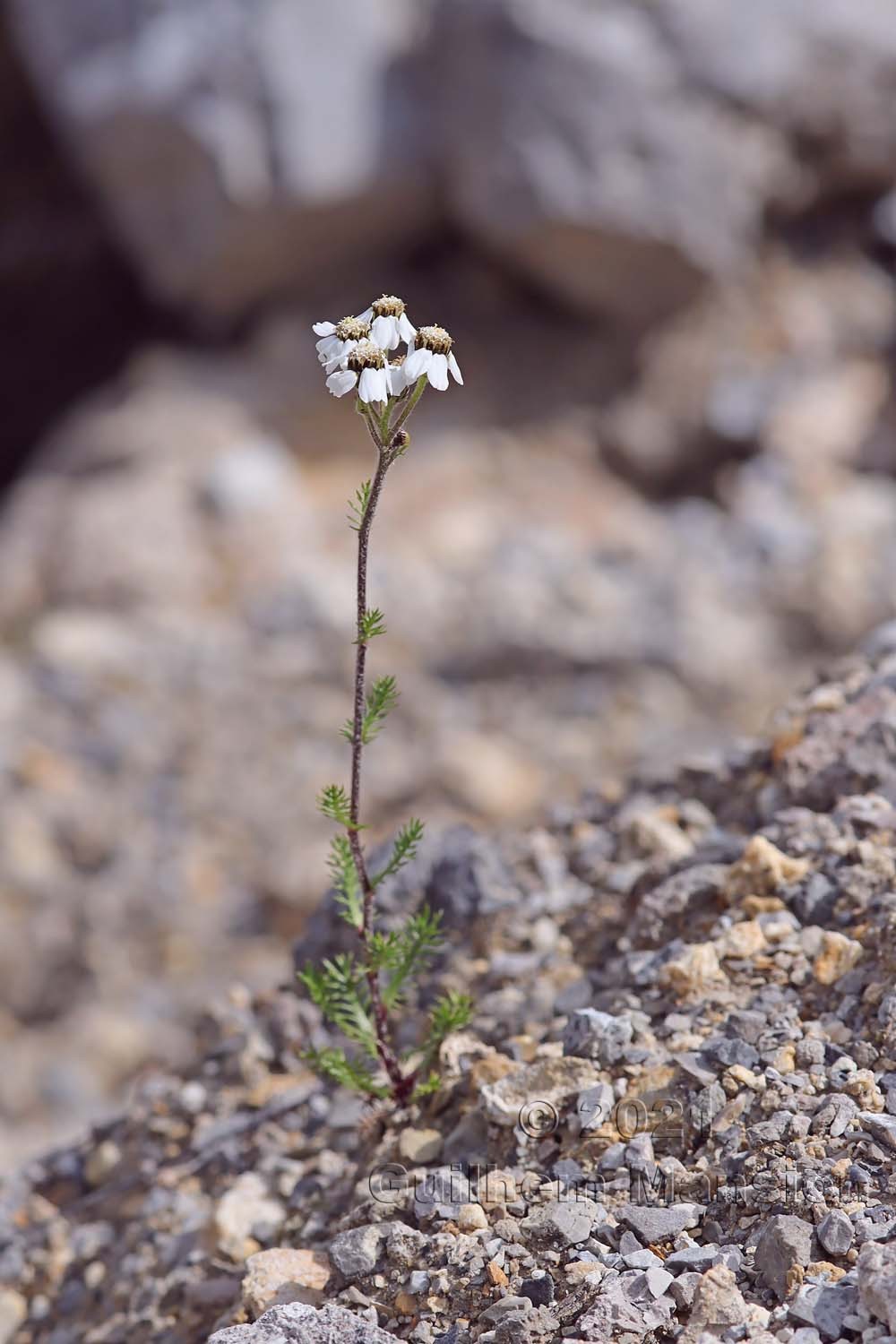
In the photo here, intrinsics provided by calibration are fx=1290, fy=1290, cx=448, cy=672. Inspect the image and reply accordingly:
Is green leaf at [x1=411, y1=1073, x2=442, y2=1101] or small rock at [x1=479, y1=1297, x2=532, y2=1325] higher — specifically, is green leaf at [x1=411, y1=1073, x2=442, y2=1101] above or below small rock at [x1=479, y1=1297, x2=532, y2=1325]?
above

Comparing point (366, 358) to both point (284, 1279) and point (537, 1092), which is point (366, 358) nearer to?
point (537, 1092)

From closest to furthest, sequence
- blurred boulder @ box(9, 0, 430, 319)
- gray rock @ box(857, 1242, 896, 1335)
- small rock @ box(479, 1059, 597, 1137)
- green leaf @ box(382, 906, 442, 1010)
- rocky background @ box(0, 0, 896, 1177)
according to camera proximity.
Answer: gray rock @ box(857, 1242, 896, 1335) → small rock @ box(479, 1059, 597, 1137) → green leaf @ box(382, 906, 442, 1010) → rocky background @ box(0, 0, 896, 1177) → blurred boulder @ box(9, 0, 430, 319)

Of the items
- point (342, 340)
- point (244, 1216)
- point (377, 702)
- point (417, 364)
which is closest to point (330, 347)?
point (342, 340)

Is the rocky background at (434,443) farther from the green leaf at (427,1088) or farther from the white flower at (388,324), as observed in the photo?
the white flower at (388,324)

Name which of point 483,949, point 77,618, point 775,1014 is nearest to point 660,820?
point 483,949

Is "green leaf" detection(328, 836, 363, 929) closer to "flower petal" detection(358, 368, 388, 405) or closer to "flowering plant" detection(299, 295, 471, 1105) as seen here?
"flowering plant" detection(299, 295, 471, 1105)

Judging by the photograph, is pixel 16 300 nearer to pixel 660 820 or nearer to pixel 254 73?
pixel 254 73

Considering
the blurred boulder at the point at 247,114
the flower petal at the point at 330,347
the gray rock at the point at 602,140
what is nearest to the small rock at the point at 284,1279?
the flower petal at the point at 330,347

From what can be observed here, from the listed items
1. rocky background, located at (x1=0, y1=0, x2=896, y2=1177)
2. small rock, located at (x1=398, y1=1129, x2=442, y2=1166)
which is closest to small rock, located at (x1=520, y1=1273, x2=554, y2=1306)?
small rock, located at (x1=398, y1=1129, x2=442, y2=1166)
